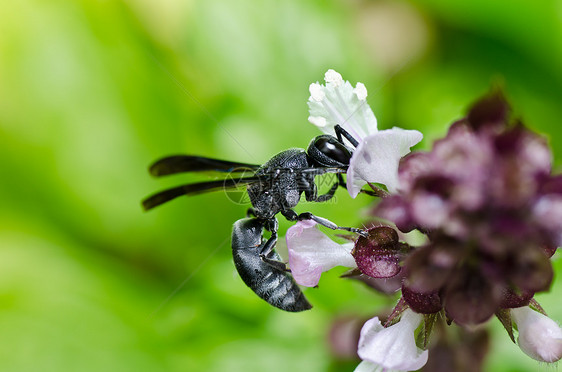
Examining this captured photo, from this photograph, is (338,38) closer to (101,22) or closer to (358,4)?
(358,4)

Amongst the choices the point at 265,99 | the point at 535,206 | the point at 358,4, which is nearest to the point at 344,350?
the point at 265,99

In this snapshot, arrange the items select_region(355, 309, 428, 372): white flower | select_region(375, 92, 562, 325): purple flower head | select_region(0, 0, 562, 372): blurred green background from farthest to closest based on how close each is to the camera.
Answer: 1. select_region(0, 0, 562, 372): blurred green background
2. select_region(355, 309, 428, 372): white flower
3. select_region(375, 92, 562, 325): purple flower head

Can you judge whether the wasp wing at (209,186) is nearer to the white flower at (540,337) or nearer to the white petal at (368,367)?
the white petal at (368,367)

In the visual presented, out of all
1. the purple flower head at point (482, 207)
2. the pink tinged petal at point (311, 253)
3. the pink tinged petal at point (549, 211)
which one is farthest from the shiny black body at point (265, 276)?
the pink tinged petal at point (549, 211)

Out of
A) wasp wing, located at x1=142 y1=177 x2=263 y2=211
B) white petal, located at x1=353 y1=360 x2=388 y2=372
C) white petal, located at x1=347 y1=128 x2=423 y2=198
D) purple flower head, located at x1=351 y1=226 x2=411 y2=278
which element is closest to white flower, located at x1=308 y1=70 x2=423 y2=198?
white petal, located at x1=347 y1=128 x2=423 y2=198

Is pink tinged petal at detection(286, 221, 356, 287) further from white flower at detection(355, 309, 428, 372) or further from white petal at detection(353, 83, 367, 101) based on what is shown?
white petal at detection(353, 83, 367, 101)

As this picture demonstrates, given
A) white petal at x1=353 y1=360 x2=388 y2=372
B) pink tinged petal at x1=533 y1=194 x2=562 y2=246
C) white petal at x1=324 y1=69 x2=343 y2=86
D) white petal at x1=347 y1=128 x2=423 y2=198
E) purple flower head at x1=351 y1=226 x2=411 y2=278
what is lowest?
white petal at x1=353 y1=360 x2=388 y2=372
